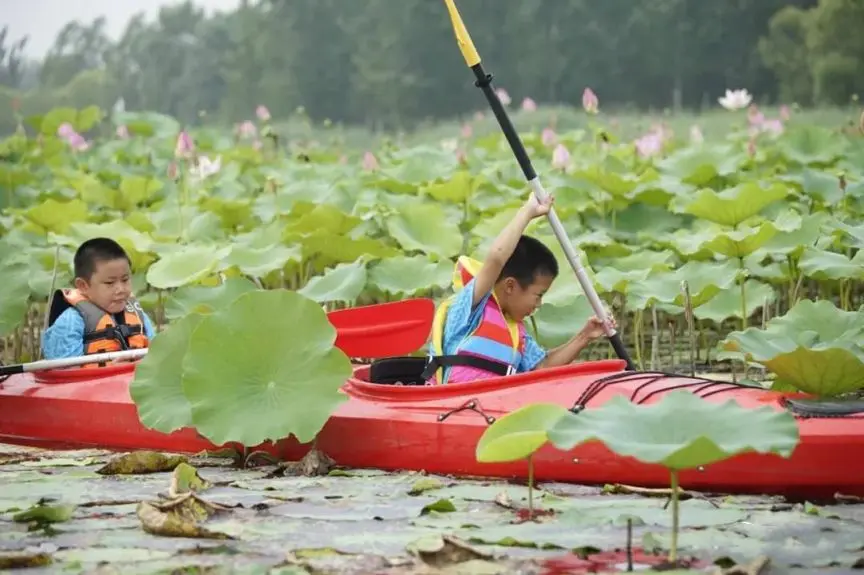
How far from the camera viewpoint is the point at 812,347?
3.49 metres

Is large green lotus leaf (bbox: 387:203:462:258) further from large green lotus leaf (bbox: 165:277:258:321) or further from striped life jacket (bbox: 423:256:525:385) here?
striped life jacket (bbox: 423:256:525:385)

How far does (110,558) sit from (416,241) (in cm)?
322

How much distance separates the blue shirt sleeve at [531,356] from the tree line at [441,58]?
16209mm

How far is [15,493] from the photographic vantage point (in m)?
3.50

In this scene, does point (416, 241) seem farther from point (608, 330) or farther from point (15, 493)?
point (15, 493)

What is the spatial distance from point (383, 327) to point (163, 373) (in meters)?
0.78

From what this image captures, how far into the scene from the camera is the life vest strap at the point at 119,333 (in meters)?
4.75

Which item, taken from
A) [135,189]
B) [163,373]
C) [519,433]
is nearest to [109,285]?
[163,373]

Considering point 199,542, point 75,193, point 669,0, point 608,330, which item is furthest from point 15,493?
point 669,0

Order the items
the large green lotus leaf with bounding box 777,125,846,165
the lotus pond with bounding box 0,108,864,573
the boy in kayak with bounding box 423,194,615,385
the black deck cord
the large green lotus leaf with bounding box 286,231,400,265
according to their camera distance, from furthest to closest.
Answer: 1. the large green lotus leaf with bounding box 777,125,846,165
2. the large green lotus leaf with bounding box 286,231,400,265
3. the boy in kayak with bounding box 423,194,615,385
4. the black deck cord
5. the lotus pond with bounding box 0,108,864,573

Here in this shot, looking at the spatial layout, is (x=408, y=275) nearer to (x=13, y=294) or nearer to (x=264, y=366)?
(x=13, y=294)

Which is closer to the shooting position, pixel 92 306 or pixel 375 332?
pixel 375 332

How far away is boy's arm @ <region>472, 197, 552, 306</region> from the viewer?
3891mm

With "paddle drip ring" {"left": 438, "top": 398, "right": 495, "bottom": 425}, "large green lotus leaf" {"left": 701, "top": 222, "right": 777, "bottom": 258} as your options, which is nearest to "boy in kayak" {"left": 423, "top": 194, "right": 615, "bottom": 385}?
"paddle drip ring" {"left": 438, "top": 398, "right": 495, "bottom": 425}
